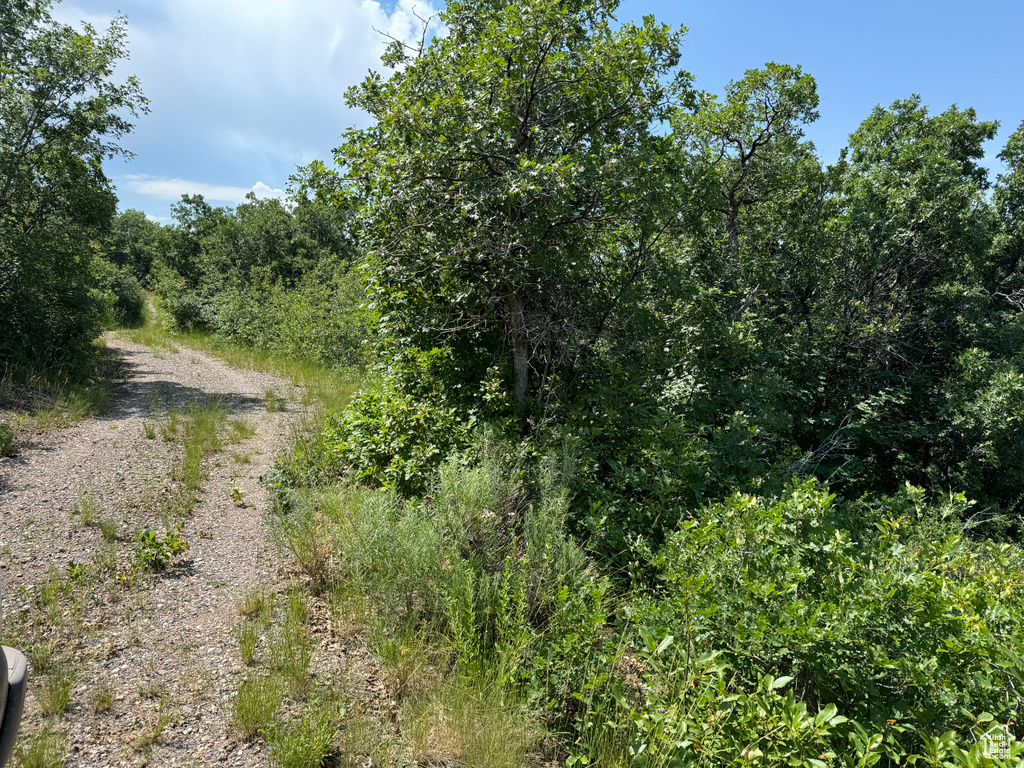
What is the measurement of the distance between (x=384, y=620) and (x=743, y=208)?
37.9 feet

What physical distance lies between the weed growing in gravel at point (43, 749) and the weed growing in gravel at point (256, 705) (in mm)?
718

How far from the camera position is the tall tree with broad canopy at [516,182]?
191 inches

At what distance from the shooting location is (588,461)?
4.80 meters

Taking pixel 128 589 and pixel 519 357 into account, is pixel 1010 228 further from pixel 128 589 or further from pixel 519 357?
pixel 128 589

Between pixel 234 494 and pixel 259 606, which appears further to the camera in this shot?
pixel 234 494

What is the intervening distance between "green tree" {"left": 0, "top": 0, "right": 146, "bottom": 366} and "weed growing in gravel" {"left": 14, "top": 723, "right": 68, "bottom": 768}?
9.67 m

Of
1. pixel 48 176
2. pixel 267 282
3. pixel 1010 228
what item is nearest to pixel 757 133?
pixel 1010 228

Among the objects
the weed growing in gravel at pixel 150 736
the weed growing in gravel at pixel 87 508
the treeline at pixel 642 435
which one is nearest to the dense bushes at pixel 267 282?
the treeline at pixel 642 435

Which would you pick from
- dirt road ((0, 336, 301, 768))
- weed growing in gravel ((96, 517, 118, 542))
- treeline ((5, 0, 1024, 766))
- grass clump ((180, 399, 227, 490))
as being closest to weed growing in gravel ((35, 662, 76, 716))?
dirt road ((0, 336, 301, 768))

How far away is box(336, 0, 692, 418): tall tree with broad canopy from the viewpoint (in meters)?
4.85

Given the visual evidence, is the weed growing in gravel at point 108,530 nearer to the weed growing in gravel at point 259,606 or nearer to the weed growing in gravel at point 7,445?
the weed growing in gravel at point 259,606

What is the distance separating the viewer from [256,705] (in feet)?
9.01

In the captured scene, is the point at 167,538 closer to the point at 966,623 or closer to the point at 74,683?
the point at 74,683

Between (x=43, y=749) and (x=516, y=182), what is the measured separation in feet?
14.9
